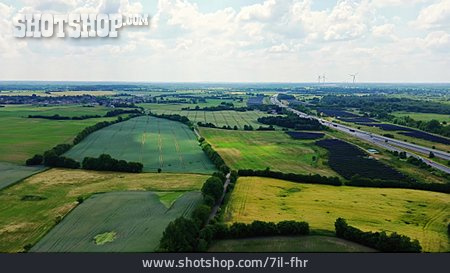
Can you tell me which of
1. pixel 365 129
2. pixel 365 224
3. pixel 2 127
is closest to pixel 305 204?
pixel 365 224

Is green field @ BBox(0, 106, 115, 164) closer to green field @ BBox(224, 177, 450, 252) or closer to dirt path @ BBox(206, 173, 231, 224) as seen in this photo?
dirt path @ BBox(206, 173, 231, 224)

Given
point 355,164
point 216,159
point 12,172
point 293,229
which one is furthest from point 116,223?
point 355,164

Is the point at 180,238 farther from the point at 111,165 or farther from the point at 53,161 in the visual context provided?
the point at 53,161

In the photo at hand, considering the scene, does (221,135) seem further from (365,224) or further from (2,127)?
A: (365,224)

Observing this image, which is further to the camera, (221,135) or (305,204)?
(221,135)

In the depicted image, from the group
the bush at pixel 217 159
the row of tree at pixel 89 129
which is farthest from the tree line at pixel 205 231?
the row of tree at pixel 89 129

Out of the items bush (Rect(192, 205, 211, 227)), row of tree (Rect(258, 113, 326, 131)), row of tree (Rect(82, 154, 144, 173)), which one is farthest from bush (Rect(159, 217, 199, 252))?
row of tree (Rect(258, 113, 326, 131))
